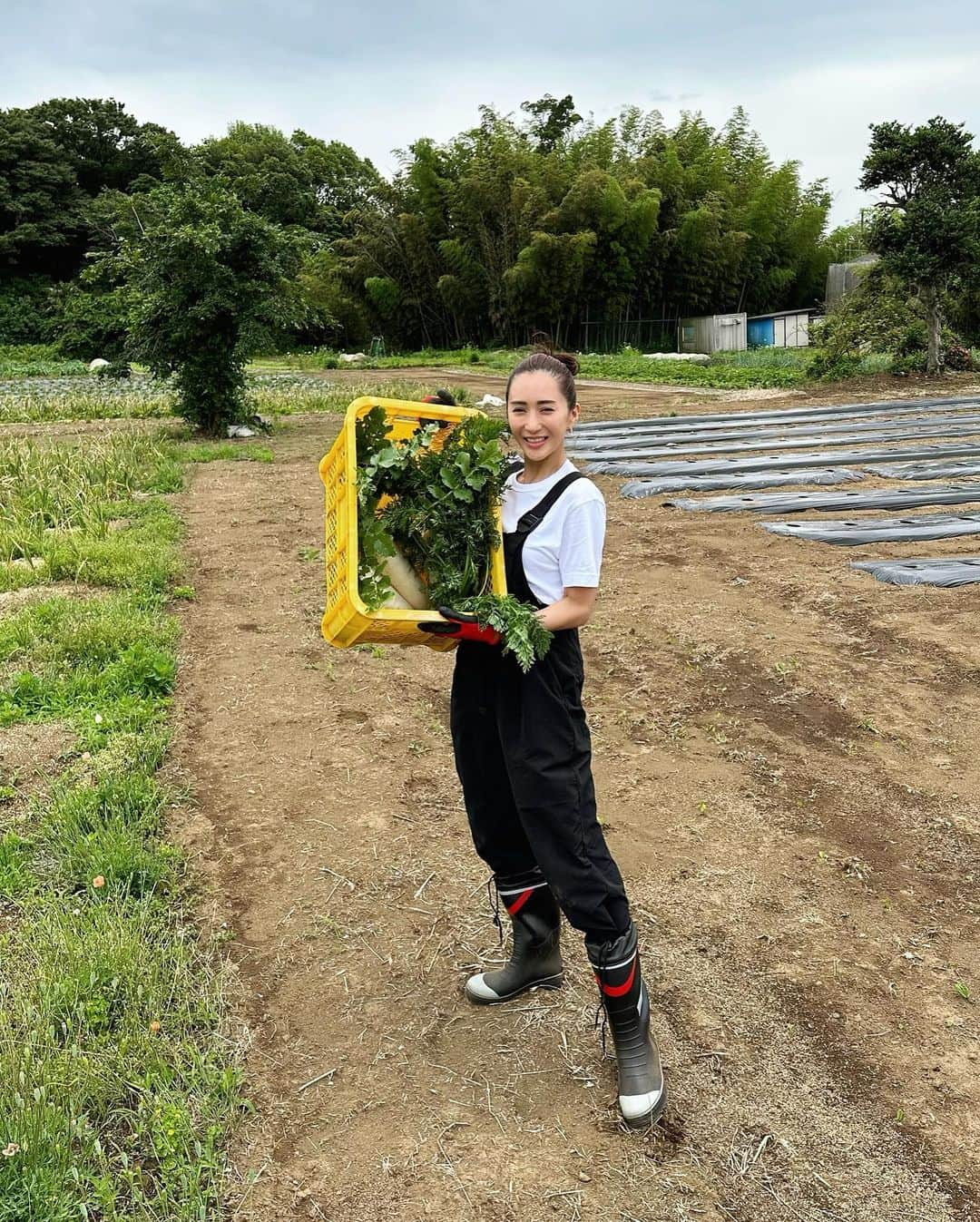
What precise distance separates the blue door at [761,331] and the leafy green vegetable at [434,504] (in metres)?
26.1

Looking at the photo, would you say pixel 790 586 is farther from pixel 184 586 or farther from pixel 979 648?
pixel 184 586

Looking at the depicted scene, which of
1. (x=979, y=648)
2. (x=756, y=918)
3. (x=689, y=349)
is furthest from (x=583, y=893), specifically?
(x=689, y=349)

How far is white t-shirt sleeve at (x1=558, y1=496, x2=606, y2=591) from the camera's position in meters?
1.75

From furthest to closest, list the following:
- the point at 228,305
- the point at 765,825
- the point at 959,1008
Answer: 1. the point at 228,305
2. the point at 765,825
3. the point at 959,1008

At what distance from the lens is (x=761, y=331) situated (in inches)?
1032

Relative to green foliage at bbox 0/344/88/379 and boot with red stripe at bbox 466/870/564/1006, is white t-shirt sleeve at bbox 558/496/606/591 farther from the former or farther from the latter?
green foliage at bbox 0/344/88/379

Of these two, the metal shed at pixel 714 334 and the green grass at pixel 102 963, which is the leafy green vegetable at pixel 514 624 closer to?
the green grass at pixel 102 963

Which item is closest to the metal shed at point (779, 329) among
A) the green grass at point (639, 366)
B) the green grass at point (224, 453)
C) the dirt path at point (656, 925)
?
the green grass at point (639, 366)

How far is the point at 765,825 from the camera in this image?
9.36 ft

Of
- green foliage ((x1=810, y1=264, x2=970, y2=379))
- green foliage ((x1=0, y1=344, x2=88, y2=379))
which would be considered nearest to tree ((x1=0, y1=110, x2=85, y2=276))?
green foliage ((x1=0, y1=344, x2=88, y2=379))

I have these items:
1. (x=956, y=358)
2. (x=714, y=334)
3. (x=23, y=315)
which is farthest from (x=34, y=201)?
(x=956, y=358)

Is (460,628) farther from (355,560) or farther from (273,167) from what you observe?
(273,167)

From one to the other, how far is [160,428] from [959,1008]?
11.3 metres

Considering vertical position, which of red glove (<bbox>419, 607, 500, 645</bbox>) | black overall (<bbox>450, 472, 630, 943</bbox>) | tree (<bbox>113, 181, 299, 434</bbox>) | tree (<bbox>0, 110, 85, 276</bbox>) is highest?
tree (<bbox>0, 110, 85, 276</bbox>)
